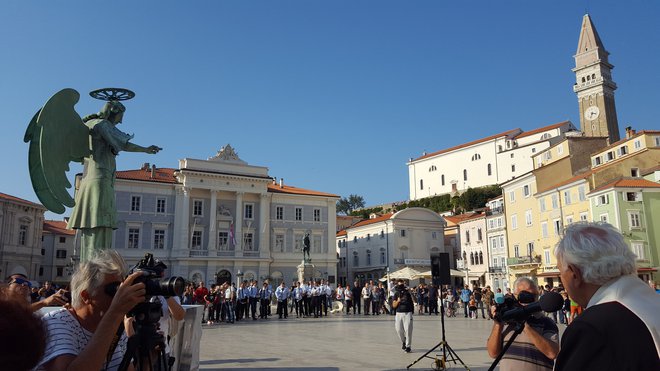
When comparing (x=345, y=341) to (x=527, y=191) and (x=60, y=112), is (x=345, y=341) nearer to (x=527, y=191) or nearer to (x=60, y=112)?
(x=60, y=112)

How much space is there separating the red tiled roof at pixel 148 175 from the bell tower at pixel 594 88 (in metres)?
63.6

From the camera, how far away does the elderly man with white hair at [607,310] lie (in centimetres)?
188

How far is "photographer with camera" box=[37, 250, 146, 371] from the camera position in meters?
2.26

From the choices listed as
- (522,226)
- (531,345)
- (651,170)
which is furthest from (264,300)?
(651,170)

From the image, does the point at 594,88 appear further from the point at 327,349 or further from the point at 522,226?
the point at 327,349

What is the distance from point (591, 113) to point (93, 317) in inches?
3479

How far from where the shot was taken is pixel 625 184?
121ft

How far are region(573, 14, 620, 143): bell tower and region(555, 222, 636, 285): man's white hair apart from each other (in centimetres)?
8423

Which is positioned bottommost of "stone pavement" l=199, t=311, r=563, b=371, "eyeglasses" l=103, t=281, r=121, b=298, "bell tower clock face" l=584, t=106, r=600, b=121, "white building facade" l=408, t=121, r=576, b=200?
"stone pavement" l=199, t=311, r=563, b=371

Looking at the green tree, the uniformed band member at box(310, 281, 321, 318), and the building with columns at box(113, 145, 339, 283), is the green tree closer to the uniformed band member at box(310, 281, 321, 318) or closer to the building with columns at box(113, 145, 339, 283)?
the building with columns at box(113, 145, 339, 283)

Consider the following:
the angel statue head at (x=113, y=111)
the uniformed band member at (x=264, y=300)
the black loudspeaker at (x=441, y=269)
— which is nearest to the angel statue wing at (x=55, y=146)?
the angel statue head at (x=113, y=111)

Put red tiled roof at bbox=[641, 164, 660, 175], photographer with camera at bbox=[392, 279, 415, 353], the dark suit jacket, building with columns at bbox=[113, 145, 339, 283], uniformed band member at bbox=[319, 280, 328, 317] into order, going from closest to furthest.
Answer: the dark suit jacket → photographer with camera at bbox=[392, 279, 415, 353] → uniformed band member at bbox=[319, 280, 328, 317] → red tiled roof at bbox=[641, 164, 660, 175] → building with columns at bbox=[113, 145, 339, 283]

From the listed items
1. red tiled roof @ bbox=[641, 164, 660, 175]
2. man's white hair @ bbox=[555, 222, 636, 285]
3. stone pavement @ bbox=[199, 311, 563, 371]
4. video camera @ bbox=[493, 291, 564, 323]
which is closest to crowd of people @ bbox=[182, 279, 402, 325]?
stone pavement @ bbox=[199, 311, 563, 371]

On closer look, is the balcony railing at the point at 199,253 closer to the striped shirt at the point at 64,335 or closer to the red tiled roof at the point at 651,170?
the red tiled roof at the point at 651,170
